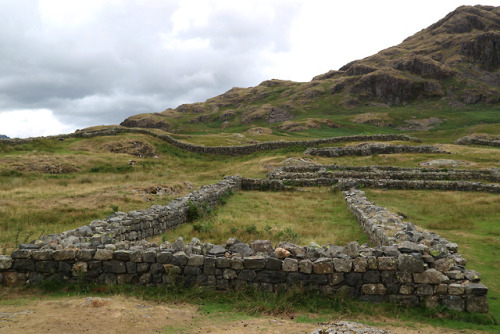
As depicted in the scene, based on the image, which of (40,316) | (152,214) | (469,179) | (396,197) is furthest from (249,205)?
(469,179)

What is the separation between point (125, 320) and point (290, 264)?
3986 mm

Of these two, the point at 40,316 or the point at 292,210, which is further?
the point at 292,210

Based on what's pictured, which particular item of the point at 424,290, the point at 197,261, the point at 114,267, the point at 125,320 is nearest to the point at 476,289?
the point at 424,290

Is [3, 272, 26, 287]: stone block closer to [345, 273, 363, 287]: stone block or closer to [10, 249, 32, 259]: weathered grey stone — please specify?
[10, 249, 32, 259]: weathered grey stone

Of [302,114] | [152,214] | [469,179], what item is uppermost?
[302,114]

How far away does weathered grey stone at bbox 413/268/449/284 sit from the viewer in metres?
7.62

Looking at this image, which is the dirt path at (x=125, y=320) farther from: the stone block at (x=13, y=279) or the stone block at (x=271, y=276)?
the stone block at (x=13, y=279)

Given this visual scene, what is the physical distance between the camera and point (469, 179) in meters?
27.1

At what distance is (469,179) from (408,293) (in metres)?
24.5

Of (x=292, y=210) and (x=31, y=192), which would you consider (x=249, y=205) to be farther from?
(x=31, y=192)

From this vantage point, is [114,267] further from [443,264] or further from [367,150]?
[367,150]

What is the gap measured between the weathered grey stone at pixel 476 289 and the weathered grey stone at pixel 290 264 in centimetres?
390

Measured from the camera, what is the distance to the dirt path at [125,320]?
21.1ft

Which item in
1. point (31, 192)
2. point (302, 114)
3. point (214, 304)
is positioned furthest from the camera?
point (302, 114)
